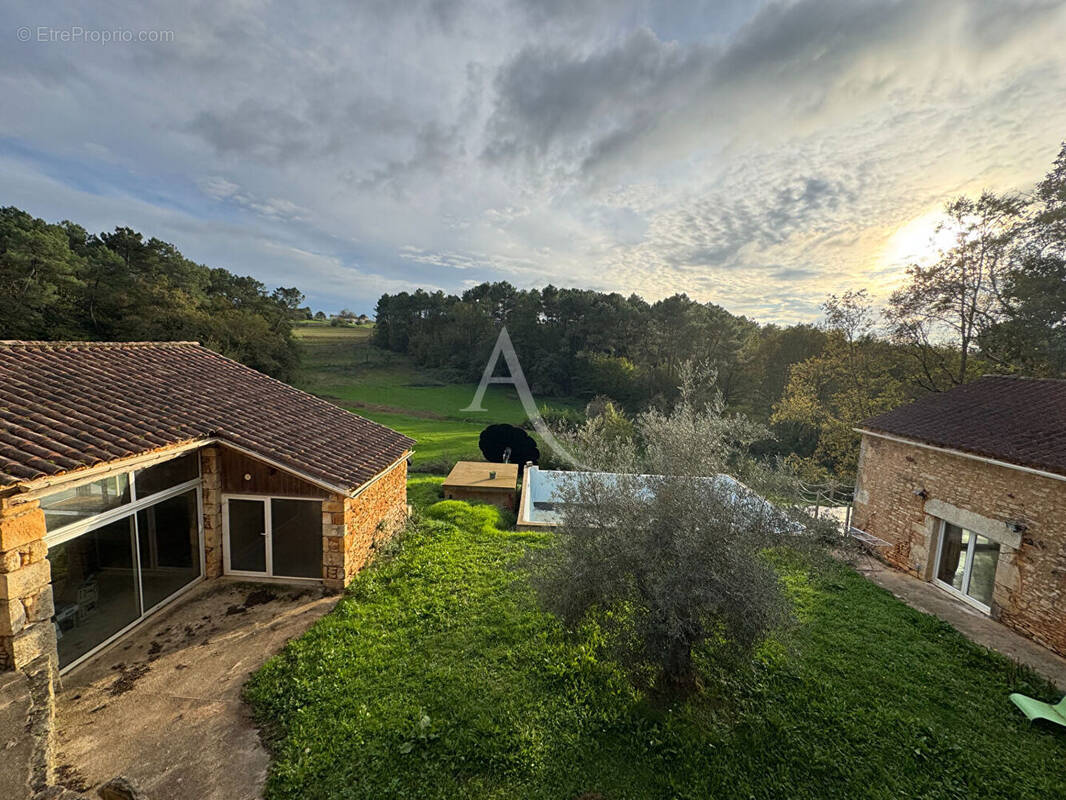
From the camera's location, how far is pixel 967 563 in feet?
31.8

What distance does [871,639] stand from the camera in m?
7.59

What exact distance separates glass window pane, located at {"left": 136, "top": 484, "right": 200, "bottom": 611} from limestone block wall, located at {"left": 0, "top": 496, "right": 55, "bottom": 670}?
1.49 metres

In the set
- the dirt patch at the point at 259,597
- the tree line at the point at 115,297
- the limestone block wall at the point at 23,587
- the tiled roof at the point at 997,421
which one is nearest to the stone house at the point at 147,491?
the limestone block wall at the point at 23,587

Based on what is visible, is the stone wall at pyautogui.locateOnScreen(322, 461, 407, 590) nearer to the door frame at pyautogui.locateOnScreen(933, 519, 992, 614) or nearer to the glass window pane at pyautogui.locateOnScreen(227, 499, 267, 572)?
the glass window pane at pyautogui.locateOnScreen(227, 499, 267, 572)

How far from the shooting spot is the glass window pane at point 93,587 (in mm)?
5770

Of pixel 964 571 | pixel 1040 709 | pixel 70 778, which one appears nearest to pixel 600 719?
pixel 70 778

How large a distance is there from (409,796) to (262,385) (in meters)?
9.94

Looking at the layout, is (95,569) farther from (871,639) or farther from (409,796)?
(871,639)

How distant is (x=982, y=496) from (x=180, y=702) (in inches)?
556

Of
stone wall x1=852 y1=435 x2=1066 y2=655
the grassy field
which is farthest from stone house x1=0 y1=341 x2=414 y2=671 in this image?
the grassy field

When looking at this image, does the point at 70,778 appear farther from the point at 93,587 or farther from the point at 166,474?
the point at 166,474

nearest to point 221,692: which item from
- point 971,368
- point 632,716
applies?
point 632,716

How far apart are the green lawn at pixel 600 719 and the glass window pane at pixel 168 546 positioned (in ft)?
9.08

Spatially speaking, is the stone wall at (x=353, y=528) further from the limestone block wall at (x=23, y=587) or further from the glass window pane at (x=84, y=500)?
the limestone block wall at (x=23, y=587)
